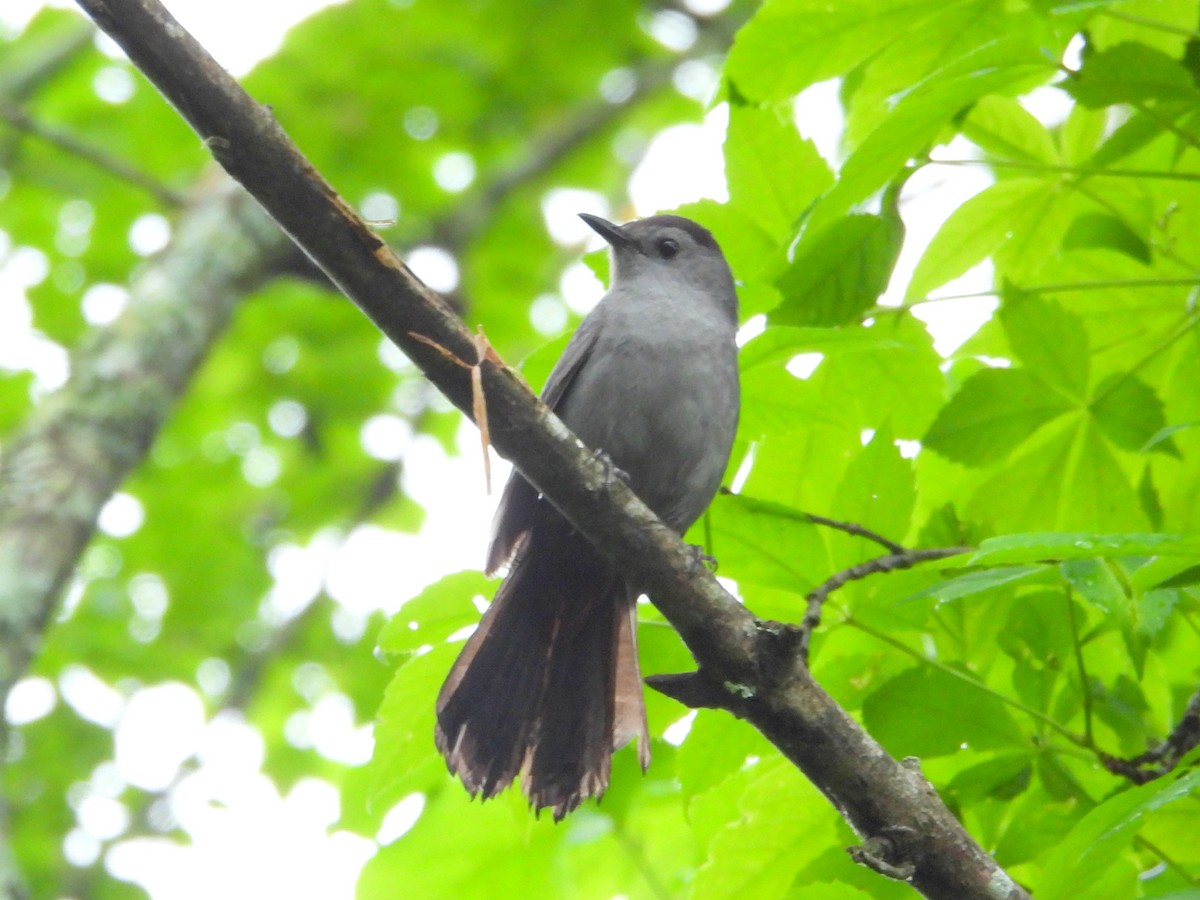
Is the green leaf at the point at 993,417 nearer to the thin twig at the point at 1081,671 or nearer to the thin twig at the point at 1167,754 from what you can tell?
the thin twig at the point at 1081,671

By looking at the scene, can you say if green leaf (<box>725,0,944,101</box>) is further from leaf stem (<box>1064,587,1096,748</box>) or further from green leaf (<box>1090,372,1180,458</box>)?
leaf stem (<box>1064,587,1096,748</box>)

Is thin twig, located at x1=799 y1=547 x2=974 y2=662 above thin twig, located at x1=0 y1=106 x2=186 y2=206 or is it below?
below

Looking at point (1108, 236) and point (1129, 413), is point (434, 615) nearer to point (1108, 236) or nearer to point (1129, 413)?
point (1129, 413)

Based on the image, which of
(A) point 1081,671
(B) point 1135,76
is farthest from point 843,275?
(A) point 1081,671

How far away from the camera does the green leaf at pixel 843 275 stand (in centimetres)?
283

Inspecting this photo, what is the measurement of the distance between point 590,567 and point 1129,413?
139 cm

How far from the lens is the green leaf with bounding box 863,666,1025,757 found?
98.0 inches

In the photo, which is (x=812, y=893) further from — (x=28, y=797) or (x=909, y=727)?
(x=28, y=797)

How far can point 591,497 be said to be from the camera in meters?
2.43

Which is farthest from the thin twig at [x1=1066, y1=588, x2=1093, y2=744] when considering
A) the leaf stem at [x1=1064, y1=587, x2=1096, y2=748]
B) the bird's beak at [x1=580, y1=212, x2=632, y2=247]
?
the bird's beak at [x1=580, y1=212, x2=632, y2=247]

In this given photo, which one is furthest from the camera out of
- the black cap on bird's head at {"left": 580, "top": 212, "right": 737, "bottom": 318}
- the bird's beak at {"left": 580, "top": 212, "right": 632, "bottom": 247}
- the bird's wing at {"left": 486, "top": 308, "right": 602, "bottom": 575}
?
the bird's beak at {"left": 580, "top": 212, "right": 632, "bottom": 247}

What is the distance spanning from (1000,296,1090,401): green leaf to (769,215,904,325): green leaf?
29 centimetres

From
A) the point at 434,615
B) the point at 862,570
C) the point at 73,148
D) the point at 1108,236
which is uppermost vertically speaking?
the point at 73,148

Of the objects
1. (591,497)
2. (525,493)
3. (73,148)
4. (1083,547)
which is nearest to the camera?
(1083,547)
